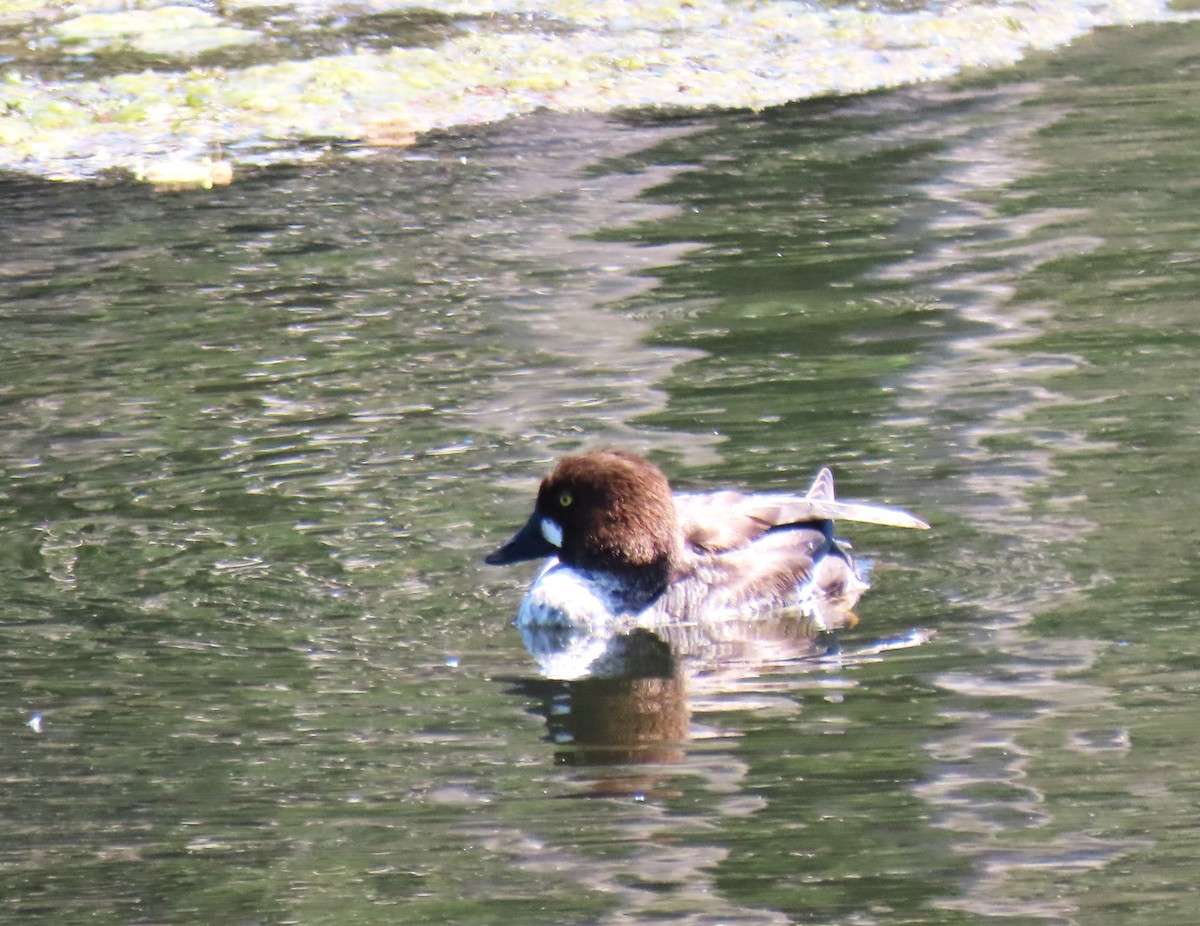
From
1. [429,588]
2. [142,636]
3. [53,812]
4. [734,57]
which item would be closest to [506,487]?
[429,588]

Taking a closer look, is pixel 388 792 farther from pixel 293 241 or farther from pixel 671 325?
pixel 293 241

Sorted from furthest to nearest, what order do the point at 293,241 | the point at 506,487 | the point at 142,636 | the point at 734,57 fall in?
the point at 734,57 < the point at 293,241 < the point at 506,487 < the point at 142,636


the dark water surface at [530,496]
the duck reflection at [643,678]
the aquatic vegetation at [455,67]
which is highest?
the aquatic vegetation at [455,67]

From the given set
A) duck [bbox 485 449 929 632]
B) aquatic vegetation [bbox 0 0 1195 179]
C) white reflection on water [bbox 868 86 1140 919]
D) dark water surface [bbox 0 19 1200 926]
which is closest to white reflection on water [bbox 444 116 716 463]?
dark water surface [bbox 0 19 1200 926]

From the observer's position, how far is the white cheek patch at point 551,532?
24.1ft

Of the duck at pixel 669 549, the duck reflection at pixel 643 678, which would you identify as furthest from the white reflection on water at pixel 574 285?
the duck reflection at pixel 643 678

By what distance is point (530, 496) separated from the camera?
317 inches

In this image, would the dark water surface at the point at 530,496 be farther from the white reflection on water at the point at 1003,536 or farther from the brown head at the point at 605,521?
the brown head at the point at 605,521

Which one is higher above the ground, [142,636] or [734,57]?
[734,57]

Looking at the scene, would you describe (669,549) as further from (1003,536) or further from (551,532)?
(1003,536)

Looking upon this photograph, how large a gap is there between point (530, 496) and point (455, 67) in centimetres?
820

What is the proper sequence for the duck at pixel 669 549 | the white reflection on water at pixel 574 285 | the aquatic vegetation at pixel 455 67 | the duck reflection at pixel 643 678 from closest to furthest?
1. the duck reflection at pixel 643 678
2. the duck at pixel 669 549
3. the white reflection on water at pixel 574 285
4. the aquatic vegetation at pixel 455 67

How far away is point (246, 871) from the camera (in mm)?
5047

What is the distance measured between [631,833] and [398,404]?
421 centimetres
